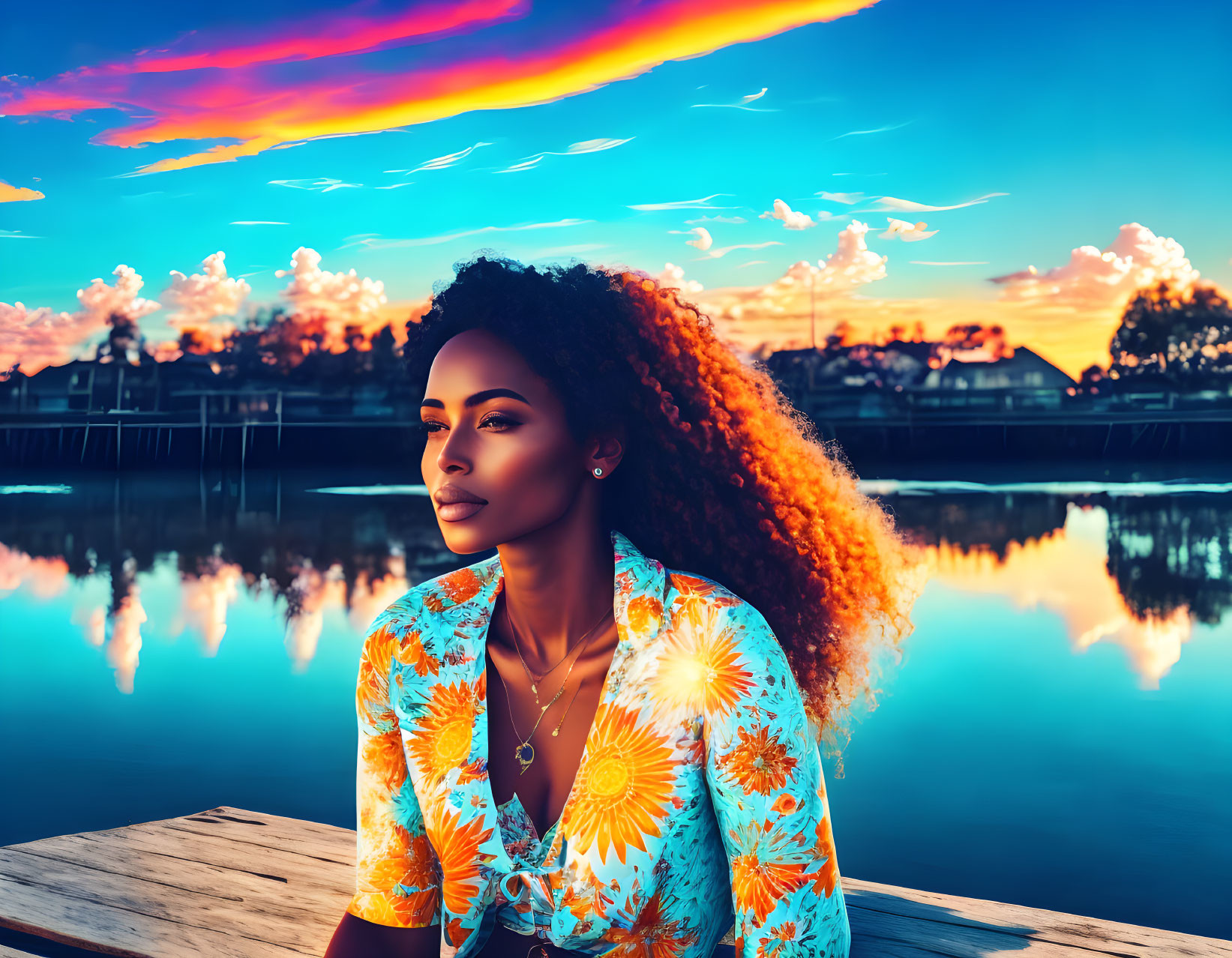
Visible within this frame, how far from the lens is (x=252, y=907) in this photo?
296 centimetres

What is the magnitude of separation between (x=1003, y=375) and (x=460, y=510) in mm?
73336

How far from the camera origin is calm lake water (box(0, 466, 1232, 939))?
8.03 meters

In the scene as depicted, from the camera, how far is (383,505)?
36969mm

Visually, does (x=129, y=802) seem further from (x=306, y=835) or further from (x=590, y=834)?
(x=590, y=834)

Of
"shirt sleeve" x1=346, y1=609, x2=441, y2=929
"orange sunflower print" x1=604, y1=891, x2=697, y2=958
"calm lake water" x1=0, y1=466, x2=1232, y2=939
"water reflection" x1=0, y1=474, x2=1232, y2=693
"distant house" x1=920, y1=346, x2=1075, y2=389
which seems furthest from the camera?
"distant house" x1=920, y1=346, x2=1075, y2=389

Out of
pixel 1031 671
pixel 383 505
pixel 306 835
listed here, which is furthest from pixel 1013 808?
pixel 383 505

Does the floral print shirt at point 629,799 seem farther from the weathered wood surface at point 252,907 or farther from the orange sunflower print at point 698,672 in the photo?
the weathered wood surface at point 252,907

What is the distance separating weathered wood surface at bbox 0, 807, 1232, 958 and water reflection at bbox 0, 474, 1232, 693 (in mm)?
5760

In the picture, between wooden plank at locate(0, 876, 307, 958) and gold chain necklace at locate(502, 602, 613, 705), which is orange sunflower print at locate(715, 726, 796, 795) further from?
wooden plank at locate(0, 876, 307, 958)

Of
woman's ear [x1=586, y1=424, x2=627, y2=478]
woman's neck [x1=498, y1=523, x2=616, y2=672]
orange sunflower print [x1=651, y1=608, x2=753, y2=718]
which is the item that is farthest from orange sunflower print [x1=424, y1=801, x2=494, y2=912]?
woman's ear [x1=586, y1=424, x2=627, y2=478]

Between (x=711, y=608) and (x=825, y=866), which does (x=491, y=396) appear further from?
(x=825, y=866)

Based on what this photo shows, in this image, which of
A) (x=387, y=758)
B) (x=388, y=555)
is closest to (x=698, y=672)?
(x=387, y=758)

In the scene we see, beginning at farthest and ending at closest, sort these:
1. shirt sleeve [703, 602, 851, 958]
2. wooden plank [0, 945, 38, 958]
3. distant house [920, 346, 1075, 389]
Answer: distant house [920, 346, 1075, 389], wooden plank [0, 945, 38, 958], shirt sleeve [703, 602, 851, 958]

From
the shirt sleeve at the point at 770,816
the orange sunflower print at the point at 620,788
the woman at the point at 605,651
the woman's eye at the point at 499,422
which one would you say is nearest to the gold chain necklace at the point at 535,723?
the woman at the point at 605,651
